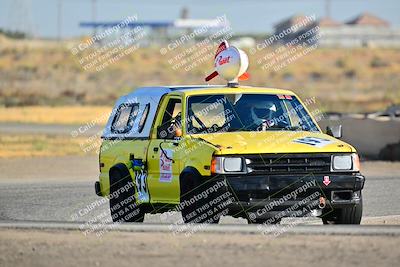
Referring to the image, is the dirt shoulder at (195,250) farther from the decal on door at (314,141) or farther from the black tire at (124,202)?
the black tire at (124,202)

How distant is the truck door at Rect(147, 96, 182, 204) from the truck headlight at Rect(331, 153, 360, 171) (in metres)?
1.82

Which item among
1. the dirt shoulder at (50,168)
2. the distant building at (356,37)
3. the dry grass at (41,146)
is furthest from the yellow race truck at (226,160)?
the distant building at (356,37)

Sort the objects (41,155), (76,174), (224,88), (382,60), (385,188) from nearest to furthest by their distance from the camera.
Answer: (224,88)
(385,188)
(76,174)
(41,155)
(382,60)

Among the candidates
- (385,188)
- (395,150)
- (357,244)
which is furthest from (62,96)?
(357,244)

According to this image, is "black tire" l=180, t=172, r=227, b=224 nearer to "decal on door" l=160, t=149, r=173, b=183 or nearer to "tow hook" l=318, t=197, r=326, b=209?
"decal on door" l=160, t=149, r=173, b=183

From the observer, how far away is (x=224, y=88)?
14688mm

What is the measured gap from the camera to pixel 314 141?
13.5 m

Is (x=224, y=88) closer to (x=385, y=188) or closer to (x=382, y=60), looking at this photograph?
(x=385, y=188)

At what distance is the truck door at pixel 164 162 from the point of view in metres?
13.8

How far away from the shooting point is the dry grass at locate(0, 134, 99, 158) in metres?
31.8

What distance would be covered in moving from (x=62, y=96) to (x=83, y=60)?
1166 inches

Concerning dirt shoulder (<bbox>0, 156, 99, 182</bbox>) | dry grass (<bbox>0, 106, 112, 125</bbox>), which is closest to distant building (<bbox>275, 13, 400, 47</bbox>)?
dry grass (<bbox>0, 106, 112, 125</bbox>)

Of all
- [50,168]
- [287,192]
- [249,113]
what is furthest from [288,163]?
[50,168]

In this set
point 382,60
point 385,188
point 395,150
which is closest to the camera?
point 385,188
